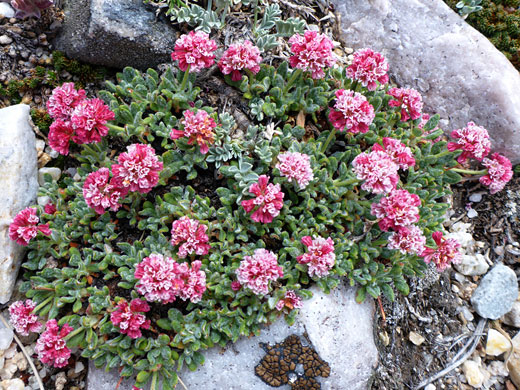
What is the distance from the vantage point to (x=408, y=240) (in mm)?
3682

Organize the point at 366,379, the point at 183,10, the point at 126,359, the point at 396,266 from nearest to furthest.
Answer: the point at 126,359, the point at 366,379, the point at 396,266, the point at 183,10

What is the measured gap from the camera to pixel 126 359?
3.54 metres

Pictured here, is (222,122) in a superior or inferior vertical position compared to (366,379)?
superior

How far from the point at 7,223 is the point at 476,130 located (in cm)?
468

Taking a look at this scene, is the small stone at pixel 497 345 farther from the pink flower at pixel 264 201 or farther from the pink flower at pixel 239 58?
the pink flower at pixel 239 58

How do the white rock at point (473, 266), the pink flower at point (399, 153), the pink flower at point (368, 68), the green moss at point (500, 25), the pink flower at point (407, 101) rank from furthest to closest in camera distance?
the green moss at point (500, 25) < the white rock at point (473, 266) < the pink flower at point (407, 101) < the pink flower at point (368, 68) < the pink flower at point (399, 153)

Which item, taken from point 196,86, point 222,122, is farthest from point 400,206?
point 196,86

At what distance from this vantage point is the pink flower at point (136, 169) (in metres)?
3.47

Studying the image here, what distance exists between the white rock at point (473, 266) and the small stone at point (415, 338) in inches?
39.3

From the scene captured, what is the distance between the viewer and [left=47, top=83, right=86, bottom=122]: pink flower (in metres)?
3.76

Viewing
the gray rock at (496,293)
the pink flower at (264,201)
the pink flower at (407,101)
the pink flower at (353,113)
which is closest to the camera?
the pink flower at (264,201)

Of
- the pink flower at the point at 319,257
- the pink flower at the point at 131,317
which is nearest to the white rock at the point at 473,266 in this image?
the pink flower at the point at 319,257

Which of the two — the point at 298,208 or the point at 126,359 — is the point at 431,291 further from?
the point at 126,359

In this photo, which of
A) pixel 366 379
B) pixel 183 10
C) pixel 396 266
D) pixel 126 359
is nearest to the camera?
pixel 126 359
